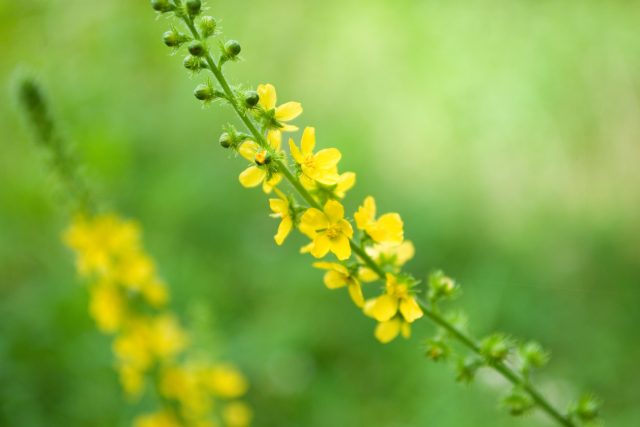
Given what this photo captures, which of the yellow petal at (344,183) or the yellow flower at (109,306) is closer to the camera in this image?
the yellow petal at (344,183)

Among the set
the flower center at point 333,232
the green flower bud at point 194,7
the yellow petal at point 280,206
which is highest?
the green flower bud at point 194,7

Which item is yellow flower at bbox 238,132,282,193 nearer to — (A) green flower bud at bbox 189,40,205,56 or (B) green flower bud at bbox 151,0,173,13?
(A) green flower bud at bbox 189,40,205,56

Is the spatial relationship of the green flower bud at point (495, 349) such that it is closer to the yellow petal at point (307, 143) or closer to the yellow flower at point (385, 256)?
the yellow flower at point (385, 256)

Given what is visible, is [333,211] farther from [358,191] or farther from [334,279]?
[358,191]

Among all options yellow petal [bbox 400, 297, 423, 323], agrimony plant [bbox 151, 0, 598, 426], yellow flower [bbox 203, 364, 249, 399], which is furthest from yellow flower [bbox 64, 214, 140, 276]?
yellow petal [bbox 400, 297, 423, 323]

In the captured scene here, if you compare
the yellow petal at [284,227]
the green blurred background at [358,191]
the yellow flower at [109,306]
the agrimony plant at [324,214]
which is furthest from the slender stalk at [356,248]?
the yellow flower at [109,306]

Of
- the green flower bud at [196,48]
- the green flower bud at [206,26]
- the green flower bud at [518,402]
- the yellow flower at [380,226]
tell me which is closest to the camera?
the green flower bud at [196,48]
